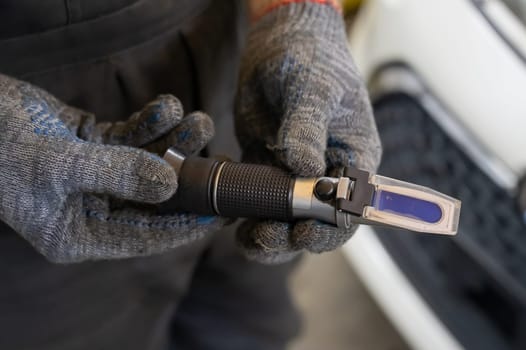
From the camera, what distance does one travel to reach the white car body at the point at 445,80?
0.74 metres

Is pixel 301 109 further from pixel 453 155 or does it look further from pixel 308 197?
pixel 453 155

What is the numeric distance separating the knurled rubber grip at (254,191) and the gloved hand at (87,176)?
0.03m

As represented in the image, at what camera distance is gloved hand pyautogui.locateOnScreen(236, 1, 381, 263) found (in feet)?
1.28

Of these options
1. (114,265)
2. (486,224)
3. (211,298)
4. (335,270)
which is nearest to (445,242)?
(486,224)

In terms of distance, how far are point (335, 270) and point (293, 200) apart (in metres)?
0.70

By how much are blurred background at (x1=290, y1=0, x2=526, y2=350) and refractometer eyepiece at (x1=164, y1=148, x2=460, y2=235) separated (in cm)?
45

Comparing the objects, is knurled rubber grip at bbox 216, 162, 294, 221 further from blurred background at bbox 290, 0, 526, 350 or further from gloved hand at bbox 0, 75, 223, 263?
blurred background at bbox 290, 0, 526, 350

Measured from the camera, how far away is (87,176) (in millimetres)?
366

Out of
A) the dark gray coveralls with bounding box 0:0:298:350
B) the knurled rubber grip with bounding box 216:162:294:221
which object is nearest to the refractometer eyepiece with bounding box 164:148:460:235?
the knurled rubber grip with bounding box 216:162:294:221

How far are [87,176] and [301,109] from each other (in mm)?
153

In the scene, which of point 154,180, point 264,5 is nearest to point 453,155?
point 264,5

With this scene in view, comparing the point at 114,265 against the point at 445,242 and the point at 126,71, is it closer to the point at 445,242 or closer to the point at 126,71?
the point at 126,71

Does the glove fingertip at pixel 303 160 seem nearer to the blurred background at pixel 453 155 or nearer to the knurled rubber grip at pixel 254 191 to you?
the knurled rubber grip at pixel 254 191

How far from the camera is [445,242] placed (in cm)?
86
